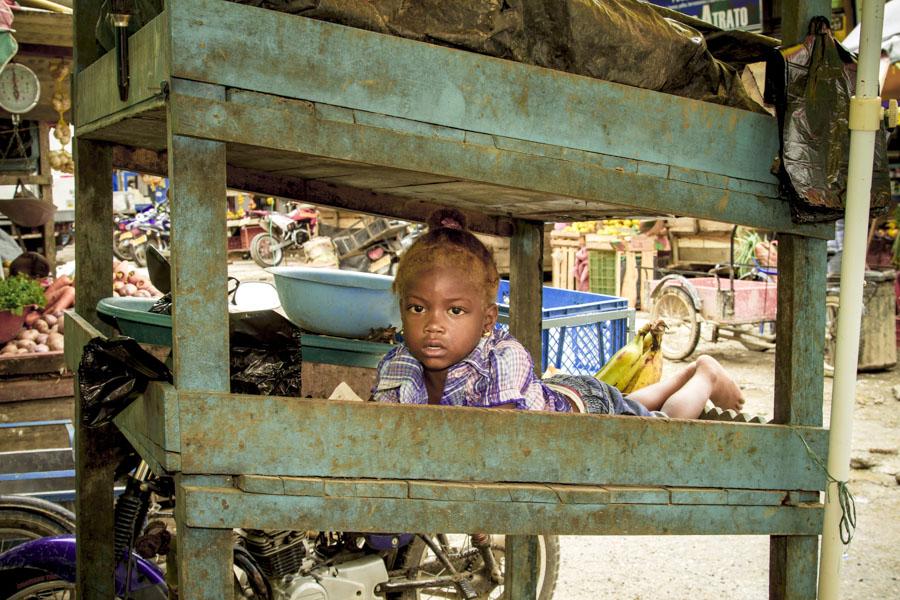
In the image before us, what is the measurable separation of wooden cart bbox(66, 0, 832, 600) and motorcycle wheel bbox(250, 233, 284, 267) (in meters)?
16.5

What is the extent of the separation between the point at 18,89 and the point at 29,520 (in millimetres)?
4613

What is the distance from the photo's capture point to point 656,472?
212 centimetres

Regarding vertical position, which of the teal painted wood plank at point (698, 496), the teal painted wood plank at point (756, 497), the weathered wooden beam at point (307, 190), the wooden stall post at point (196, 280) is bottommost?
the teal painted wood plank at point (756, 497)

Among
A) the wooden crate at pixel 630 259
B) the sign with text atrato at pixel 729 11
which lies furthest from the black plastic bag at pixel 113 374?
the wooden crate at pixel 630 259

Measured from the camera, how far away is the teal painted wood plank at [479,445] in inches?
67.6

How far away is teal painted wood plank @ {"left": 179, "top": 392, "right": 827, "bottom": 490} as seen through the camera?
1.72 metres

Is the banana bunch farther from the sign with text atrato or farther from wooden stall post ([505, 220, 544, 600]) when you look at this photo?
the sign with text atrato

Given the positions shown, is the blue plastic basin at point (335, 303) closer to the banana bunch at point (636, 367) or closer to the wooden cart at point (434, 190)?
the wooden cart at point (434, 190)

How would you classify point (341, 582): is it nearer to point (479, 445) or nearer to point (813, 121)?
point (479, 445)

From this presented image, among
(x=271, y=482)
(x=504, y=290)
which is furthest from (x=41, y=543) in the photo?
(x=504, y=290)

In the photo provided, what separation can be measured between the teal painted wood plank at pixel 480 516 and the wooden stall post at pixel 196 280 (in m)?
0.10

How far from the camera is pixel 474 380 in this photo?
2.59m

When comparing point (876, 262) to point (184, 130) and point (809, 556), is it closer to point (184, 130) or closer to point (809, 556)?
point (809, 556)

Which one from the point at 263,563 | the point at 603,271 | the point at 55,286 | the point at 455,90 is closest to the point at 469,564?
the point at 263,563
